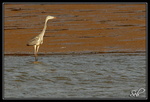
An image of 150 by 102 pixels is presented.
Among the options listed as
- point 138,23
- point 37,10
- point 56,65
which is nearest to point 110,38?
point 138,23

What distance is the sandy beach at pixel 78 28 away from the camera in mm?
18688

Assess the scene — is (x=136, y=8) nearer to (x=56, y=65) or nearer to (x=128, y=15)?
(x=128, y=15)

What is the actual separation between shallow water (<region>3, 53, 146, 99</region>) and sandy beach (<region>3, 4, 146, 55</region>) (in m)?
1.81

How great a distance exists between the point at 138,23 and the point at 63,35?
4.76 m

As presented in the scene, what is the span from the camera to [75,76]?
43.0ft

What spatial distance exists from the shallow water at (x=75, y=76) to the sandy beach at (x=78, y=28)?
1.81m

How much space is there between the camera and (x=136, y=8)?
28141mm

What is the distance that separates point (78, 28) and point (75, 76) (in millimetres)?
9853
